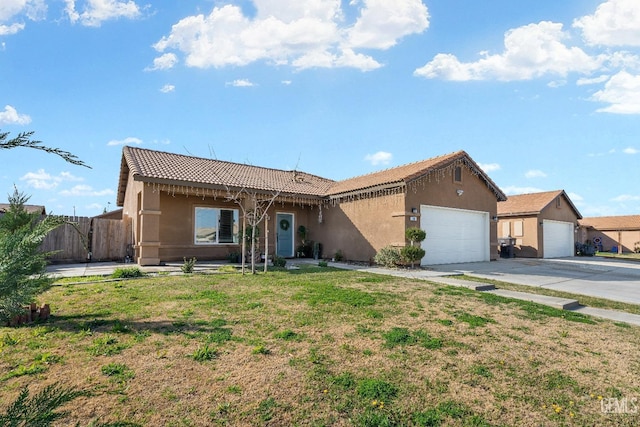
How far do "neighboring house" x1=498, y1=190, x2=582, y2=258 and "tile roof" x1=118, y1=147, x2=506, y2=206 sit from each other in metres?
5.67

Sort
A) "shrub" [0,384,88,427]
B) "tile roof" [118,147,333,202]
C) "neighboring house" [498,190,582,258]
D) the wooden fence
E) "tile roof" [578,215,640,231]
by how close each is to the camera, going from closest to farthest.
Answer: "shrub" [0,384,88,427] → "tile roof" [118,147,333,202] → the wooden fence → "neighboring house" [498,190,582,258] → "tile roof" [578,215,640,231]

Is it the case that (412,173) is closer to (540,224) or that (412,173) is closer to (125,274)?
(125,274)

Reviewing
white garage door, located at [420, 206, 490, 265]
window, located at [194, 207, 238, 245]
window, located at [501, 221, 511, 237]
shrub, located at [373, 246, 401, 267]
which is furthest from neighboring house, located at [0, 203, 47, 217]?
window, located at [501, 221, 511, 237]

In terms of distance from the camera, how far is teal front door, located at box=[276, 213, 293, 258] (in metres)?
16.8

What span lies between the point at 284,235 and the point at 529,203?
16800 mm

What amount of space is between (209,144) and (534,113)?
48.6 ft

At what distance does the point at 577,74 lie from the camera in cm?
1009

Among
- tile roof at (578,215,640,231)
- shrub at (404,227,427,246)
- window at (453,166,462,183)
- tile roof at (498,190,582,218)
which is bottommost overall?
shrub at (404,227,427,246)

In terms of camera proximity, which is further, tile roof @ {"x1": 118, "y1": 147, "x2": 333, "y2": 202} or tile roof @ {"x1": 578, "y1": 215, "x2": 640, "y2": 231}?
tile roof @ {"x1": 578, "y1": 215, "x2": 640, "y2": 231}

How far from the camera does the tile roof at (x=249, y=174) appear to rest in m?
13.1

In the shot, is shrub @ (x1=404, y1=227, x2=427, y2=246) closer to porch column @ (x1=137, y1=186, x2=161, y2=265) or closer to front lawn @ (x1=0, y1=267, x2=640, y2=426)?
front lawn @ (x1=0, y1=267, x2=640, y2=426)

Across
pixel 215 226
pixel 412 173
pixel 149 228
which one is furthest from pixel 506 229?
pixel 149 228

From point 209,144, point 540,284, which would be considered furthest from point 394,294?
point 209,144

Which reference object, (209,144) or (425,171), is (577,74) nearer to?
(425,171)
